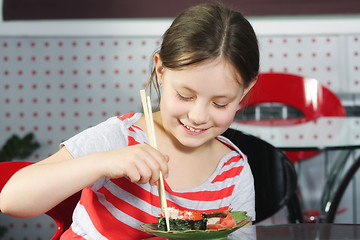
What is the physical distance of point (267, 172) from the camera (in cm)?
130

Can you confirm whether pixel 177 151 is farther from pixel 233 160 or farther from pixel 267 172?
pixel 267 172

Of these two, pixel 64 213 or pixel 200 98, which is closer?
pixel 200 98

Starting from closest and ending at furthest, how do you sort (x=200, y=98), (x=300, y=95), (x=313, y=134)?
(x=200, y=98) < (x=313, y=134) < (x=300, y=95)

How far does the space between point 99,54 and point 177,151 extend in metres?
1.73

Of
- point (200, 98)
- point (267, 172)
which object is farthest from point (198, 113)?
point (267, 172)

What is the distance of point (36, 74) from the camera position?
2.74 metres

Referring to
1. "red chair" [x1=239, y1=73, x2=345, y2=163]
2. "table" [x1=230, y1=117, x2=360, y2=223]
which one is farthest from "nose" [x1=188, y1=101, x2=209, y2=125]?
"red chair" [x1=239, y1=73, x2=345, y2=163]

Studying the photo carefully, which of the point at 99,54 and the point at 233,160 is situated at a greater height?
the point at 99,54

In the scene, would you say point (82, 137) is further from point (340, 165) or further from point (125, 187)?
point (340, 165)

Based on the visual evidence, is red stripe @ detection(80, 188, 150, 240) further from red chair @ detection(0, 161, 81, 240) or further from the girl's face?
the girl's face

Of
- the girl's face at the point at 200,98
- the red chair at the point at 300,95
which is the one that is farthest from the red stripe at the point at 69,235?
the red chair at the point at 300,95

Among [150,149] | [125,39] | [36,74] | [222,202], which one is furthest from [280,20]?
[150,149]

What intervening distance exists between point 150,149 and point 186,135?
232 mm

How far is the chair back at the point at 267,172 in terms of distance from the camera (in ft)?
4.23
